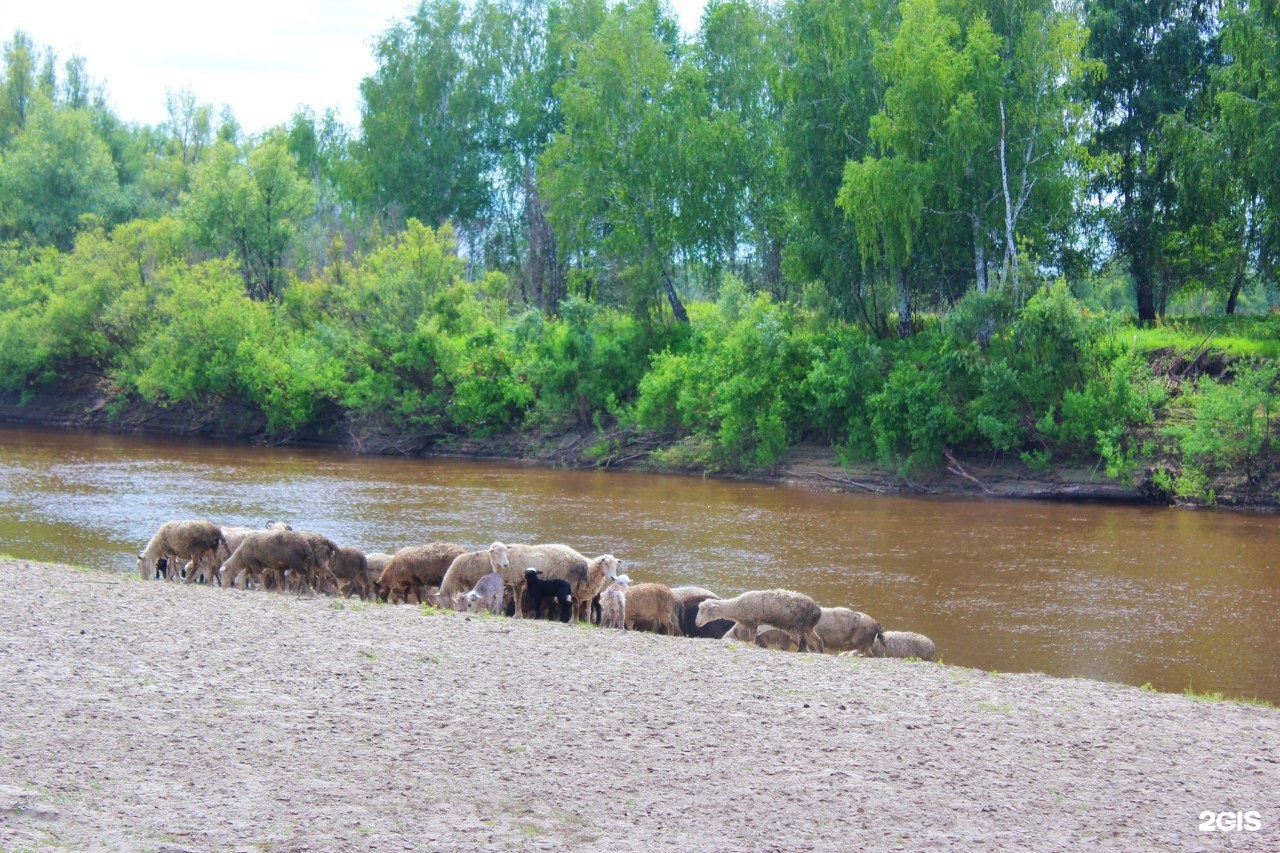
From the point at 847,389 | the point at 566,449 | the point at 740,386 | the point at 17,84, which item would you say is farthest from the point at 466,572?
the point at 17,84

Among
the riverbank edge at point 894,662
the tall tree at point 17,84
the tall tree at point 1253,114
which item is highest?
the tall tree at point 17,84

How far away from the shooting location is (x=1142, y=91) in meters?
42.3

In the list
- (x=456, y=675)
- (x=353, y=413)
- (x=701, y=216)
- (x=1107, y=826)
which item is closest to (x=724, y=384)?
(x=701, y=216)

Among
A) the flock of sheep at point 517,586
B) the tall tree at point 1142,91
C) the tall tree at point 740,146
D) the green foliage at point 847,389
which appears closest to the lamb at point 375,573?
the flock of sheep at point 517,586

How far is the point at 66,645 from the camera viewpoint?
11.7 meters

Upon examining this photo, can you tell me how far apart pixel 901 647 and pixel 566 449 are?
31648 millimetres

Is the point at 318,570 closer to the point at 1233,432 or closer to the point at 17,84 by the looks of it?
the point at 1233,432

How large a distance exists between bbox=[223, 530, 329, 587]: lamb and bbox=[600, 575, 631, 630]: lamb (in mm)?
4838

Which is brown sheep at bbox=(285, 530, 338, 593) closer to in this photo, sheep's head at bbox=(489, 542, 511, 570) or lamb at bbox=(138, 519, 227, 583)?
lamb at bbox=(138, 519, 227, 583)

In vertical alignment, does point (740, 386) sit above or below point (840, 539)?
above

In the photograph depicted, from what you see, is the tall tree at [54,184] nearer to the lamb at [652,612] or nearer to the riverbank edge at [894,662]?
the riverbank edge at [894,662]

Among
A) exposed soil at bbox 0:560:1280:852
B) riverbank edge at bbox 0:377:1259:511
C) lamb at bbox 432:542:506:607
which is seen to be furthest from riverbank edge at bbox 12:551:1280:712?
riverbank edge at bbox 0:377:1259:511

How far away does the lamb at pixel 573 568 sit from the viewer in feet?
58.1

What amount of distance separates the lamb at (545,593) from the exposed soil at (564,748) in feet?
11.4
